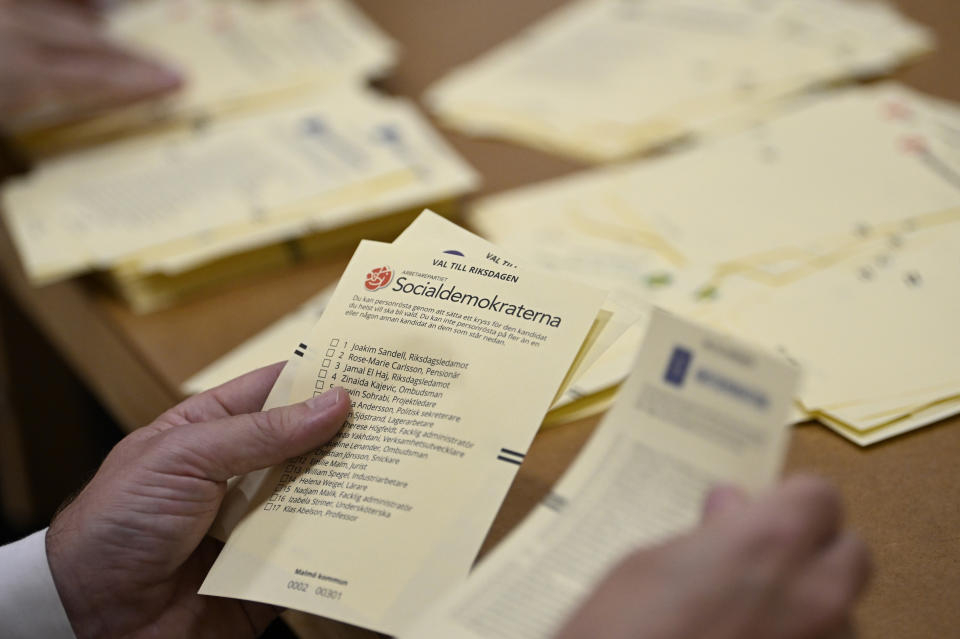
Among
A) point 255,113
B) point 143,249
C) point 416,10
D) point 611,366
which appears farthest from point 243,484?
point 416,10

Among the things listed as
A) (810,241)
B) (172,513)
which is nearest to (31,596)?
(172,513)

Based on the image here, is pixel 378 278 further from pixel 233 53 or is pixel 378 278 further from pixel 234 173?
pixel 233 53

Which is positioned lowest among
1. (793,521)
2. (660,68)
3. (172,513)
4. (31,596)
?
(31,596)

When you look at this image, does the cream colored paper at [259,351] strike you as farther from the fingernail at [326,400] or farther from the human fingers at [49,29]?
the human fingers at [49,29]

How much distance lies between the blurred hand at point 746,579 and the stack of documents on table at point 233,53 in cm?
101

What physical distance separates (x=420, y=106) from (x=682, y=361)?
843 millimetres

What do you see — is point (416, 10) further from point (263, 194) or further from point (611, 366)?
point (611, 366)

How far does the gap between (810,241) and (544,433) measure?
0.34 m

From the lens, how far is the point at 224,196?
1.05 metres

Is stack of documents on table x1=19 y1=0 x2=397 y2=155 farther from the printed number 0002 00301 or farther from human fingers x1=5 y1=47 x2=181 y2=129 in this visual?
the printed number 0002 00301

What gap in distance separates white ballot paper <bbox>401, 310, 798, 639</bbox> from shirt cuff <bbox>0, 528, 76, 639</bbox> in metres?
0.31

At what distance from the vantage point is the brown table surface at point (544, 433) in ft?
1.95

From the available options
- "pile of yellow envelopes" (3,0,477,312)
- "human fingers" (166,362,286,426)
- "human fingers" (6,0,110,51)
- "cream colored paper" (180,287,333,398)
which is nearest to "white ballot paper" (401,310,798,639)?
"human fingers" (166,362,286,426)

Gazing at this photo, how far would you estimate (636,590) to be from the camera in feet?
1.38
